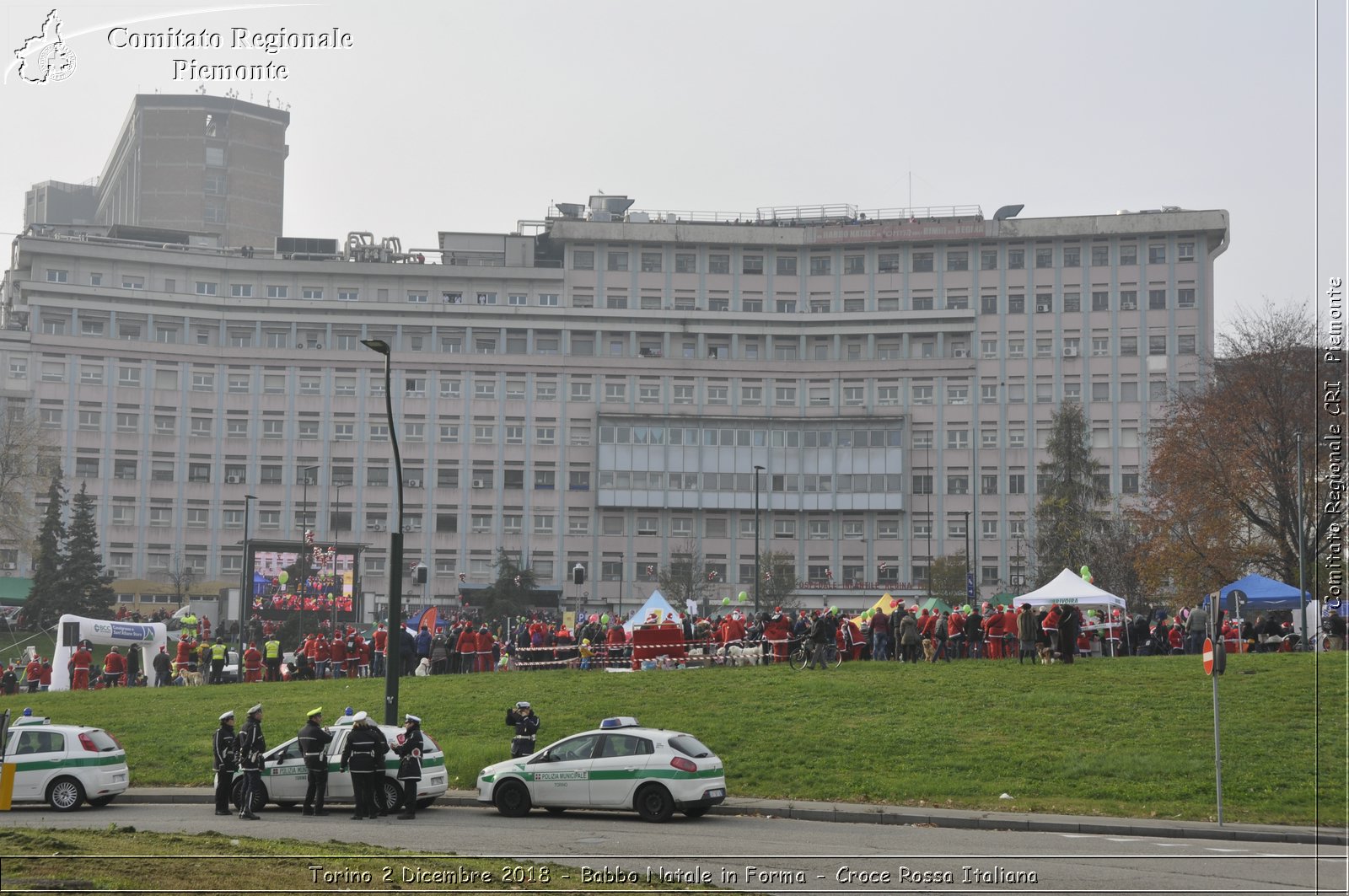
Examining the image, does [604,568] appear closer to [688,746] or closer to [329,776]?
[329,776]

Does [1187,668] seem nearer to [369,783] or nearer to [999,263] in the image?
[369,783]

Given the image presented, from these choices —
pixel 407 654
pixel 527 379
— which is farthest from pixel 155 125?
pixel 407 654

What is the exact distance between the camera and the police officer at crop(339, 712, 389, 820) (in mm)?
20609

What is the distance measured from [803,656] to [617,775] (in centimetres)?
1569

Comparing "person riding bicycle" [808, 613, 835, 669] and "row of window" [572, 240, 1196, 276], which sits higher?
"row of window" [572, 240, 1196, 276]

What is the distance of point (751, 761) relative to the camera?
2452cm

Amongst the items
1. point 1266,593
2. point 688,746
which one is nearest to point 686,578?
point 1266,593

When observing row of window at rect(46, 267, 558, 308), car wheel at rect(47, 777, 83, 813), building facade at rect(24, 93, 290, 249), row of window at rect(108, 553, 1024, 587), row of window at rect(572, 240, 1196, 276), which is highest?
building facade at rect(24, 93, 290, 249)

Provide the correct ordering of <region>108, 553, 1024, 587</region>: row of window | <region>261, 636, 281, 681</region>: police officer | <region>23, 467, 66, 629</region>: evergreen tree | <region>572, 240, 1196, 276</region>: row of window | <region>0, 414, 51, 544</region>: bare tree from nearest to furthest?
<region>261, 636, 281, 681</region>: police officer → <region>23, 467, 66, 629</region>: evergreen tree → <region>0, 414, 51, 544</region>: bare tree → <region>108, 553, 1024, 587</region>: row of window → <region>572, 240, 1196, 276</region>: row of window

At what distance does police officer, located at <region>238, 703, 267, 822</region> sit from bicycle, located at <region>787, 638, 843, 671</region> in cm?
1560

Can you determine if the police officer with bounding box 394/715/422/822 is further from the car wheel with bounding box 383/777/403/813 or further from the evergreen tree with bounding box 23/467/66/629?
the evergreen tree with bounding box 23/467/66/629

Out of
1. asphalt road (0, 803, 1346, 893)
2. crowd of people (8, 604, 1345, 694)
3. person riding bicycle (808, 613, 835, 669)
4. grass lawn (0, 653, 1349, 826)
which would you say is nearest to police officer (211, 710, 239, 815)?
asphalt road (0, 803, 1346, 893)

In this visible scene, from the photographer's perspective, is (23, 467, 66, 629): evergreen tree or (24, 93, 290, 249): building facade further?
(24, 93, 290, 249): building facade

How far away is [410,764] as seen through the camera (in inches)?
823
